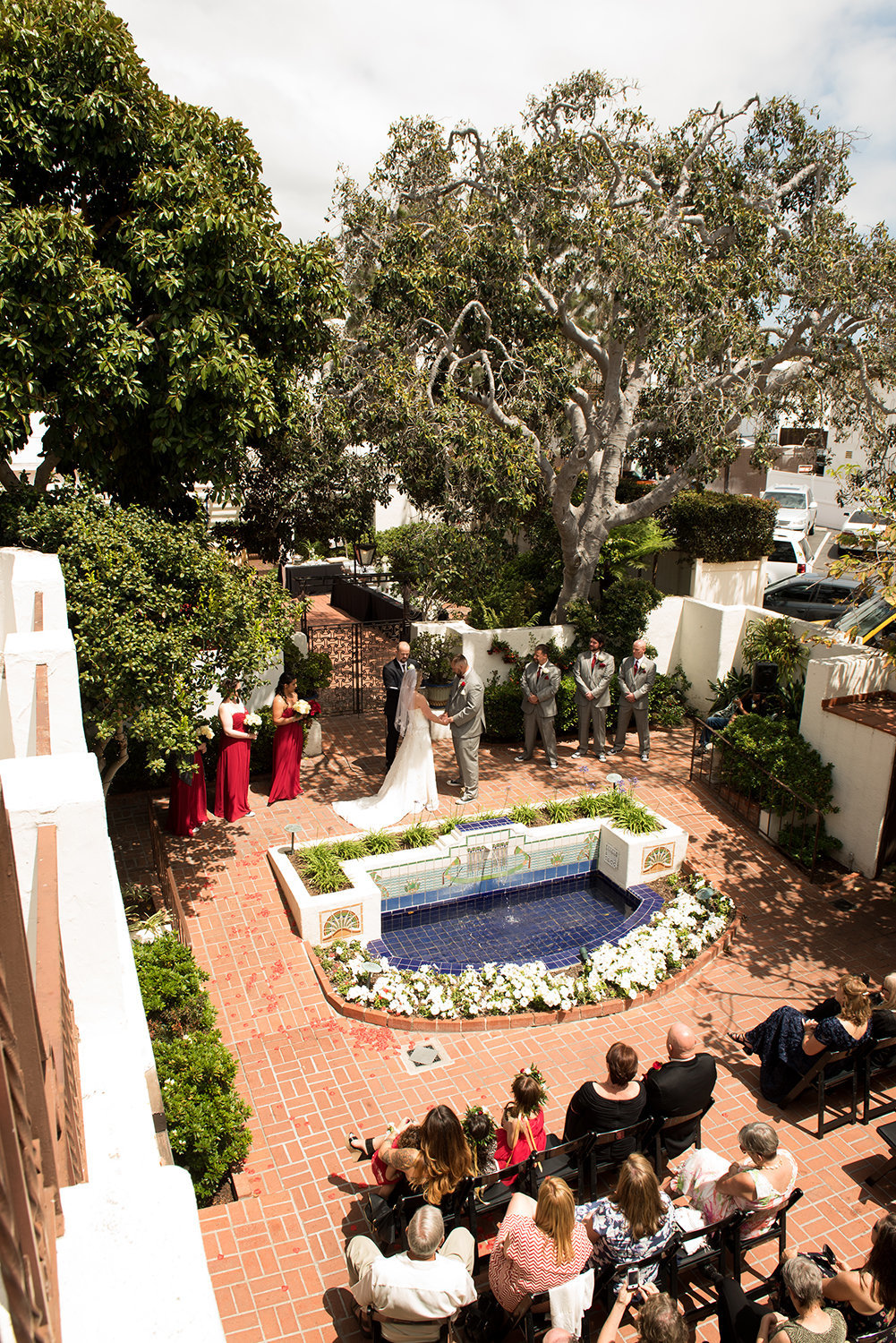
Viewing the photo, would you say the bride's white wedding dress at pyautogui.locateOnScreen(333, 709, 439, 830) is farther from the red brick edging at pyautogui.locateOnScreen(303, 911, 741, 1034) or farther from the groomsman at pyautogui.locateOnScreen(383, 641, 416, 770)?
the red brick edging at pyautogui.locateOnScreen(303, 911, 741, 1034)

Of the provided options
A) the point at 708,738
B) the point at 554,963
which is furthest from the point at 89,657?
the point at 708,738

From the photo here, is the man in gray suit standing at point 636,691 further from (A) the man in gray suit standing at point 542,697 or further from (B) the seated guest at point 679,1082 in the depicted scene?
(B) the seated guest at point 679,1082

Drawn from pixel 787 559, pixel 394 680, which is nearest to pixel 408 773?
pixel 394 680

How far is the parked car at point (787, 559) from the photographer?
22297mm

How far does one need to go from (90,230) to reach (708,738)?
9.42 metres

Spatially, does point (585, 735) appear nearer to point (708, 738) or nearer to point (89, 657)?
point (708, 738)

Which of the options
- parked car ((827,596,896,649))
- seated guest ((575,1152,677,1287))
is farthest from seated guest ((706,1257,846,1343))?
parked car ((827,596,896,649))

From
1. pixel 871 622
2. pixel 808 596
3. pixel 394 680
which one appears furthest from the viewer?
pixel 808 596

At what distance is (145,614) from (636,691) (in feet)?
22.9

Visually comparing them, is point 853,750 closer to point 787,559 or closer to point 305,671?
point 305,671

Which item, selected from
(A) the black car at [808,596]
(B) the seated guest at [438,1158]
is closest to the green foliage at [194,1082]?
(B) the seated guest at [438,1158]

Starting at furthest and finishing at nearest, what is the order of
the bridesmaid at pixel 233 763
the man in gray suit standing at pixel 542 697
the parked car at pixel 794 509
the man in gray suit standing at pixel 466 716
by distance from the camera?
the parked car at pixel 794 509
the man in gray suit standing at pixel 542 697
the man in gray suit standing at pixel 466 716
the bridesmaid at pixel 233 763

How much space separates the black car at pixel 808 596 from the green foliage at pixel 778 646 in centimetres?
434

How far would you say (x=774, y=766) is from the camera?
36.9 feet
